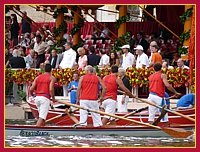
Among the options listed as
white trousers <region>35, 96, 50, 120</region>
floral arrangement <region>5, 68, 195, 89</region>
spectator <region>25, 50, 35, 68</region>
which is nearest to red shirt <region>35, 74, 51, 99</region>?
white trousers <region>35, 96, 50, 120</region>

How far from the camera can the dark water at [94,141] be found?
18.8 m

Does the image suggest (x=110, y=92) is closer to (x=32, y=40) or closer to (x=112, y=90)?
(x=112, y=90)

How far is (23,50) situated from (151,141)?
499 inches

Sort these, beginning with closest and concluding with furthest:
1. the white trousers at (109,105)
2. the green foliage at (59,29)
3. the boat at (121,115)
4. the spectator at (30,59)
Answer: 1. the white trousers at (109,105)
2. the boat at (121,115)
3. the spectator at (30,59)
4. the green foliage at (59,29)

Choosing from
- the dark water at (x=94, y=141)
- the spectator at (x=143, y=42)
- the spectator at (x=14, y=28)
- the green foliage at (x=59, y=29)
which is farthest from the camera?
the spectator at (x=14, y=28)

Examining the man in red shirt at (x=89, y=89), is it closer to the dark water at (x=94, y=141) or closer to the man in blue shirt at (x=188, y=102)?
the dark water at (x=94, y=141)

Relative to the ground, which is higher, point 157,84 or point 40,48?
point 40,48

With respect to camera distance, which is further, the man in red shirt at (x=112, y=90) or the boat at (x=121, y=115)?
the boat at (x=121, y=115)

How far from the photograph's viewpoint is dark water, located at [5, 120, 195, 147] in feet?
61.6

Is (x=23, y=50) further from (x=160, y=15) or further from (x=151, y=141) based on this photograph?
(x=151, y=141)

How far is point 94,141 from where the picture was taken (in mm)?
19266

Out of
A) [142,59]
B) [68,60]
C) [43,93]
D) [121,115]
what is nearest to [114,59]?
[68,60]

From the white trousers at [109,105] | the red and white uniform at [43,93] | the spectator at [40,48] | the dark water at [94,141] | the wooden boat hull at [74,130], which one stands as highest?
the spectator at [40,48]

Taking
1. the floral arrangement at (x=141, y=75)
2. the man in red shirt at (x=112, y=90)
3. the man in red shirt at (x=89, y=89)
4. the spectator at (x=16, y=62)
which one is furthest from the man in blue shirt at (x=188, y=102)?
the spectator at (x=16, y=62)
